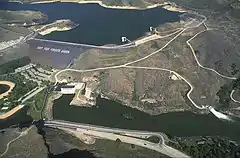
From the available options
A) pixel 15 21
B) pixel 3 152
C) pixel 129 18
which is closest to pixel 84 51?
pixel 129 18

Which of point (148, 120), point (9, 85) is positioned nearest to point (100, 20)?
point (9, 85)

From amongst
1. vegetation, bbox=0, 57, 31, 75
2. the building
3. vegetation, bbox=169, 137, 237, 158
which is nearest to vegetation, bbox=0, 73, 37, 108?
the building

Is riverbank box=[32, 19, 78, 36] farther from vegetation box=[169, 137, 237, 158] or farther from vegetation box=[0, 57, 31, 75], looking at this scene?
vegetation box=[169, 137, 237, 158]

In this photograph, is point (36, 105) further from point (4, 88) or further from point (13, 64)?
point (13, 64)

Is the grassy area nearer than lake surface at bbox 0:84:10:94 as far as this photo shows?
Yes

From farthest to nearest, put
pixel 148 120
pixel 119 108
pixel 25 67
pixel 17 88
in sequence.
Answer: pixel 25 67 < pixel 17 88 < pixel 119 108 < pixel 148 120
